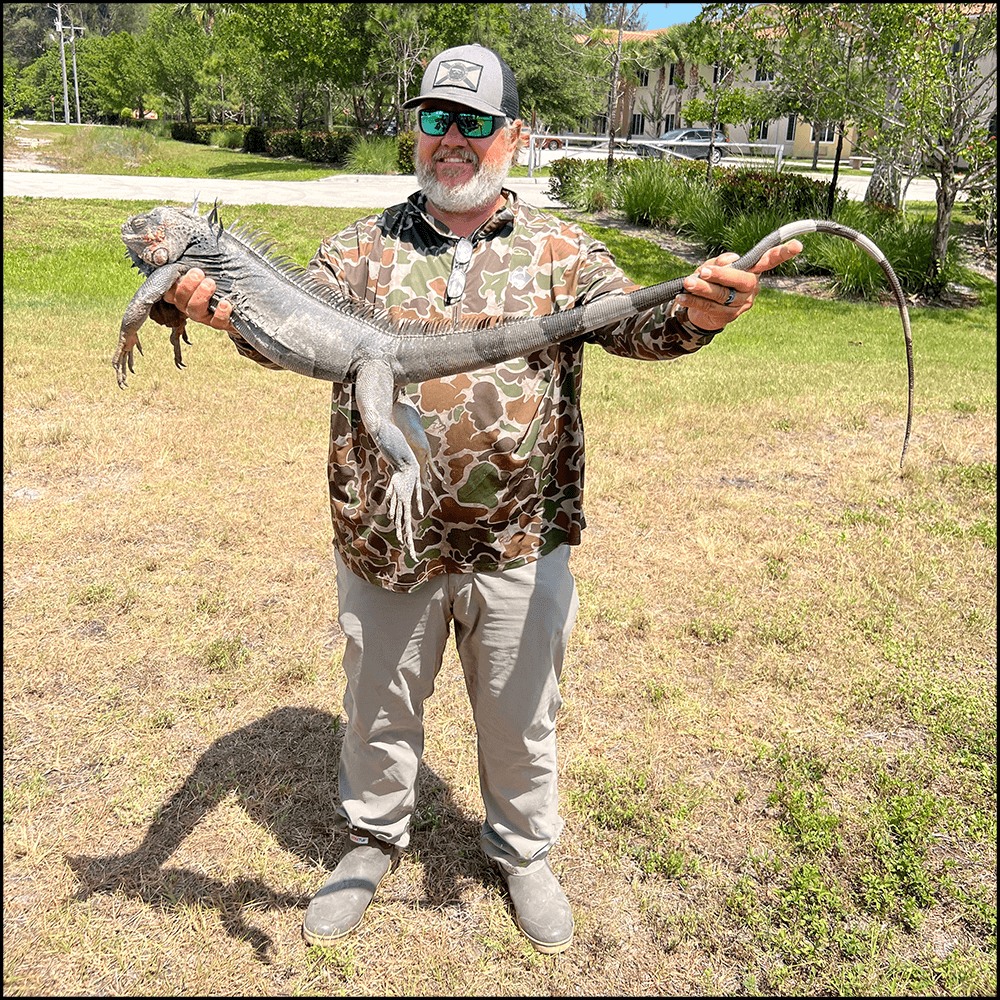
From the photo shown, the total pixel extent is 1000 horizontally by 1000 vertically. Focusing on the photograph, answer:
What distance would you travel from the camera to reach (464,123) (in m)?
2.91

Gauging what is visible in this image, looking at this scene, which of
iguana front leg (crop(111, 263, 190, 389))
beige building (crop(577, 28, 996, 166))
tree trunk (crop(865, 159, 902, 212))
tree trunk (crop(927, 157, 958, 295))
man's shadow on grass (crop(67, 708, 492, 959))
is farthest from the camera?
beige building (crop(577, 28, 996, 166))

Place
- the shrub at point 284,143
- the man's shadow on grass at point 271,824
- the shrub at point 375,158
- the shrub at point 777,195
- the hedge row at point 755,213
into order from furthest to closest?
the shrub at point 284,143 → the shrub at point 375,158 → the shrub at point 777,195 → the hedge row at point 755,213 → the man's shadow on grass at point 271,824

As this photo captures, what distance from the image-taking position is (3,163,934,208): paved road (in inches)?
848

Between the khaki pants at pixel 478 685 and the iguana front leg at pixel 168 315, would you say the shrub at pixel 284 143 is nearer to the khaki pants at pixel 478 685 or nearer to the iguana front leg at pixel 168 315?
the iguana front leg at pixel 168 315

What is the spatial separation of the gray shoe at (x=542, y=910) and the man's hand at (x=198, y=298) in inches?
95.5

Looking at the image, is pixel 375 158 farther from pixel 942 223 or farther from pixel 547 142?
pixel 942 223

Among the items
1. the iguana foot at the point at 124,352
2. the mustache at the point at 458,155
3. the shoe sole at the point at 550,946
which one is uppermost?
the mustache at the point at 458,155

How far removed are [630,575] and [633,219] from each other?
16.6 m

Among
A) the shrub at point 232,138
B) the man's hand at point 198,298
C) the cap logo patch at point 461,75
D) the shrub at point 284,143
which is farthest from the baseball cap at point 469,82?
the shrub at point 232,138

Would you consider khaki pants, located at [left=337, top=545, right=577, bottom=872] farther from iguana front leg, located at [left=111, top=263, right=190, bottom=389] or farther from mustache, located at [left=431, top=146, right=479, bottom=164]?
mustache, located at [left=431, top=146, right=479, bottom=164]

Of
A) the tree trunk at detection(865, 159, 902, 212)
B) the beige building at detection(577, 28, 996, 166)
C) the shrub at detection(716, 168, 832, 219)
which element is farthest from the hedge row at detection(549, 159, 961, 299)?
the beige building at detection(577, 28, 996, 166)

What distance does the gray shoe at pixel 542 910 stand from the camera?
3.43 metres

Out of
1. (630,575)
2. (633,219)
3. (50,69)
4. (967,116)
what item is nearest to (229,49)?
(50,69)

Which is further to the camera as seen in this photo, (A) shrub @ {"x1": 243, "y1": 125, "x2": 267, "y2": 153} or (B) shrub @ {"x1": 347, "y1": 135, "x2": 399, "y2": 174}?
(A) shrub @ {"x1": 243, "y1": 125, "x2": 267, "y2": 153}
